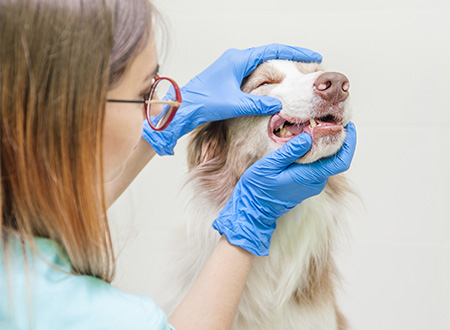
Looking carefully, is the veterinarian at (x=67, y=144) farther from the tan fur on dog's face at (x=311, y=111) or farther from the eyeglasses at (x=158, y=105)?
the tan fur on dog's face at (x=311, y=111)

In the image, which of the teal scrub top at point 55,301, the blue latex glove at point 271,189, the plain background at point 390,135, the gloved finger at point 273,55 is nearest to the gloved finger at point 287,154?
the blue latex glove at point 271,189

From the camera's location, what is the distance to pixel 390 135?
5.16 ft

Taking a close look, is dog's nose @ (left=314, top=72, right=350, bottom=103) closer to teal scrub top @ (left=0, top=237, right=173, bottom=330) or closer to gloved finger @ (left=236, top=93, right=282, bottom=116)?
gloved finger @ (left=236, top=93, right=282, bottom=116)

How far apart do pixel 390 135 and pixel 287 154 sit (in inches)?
28.2

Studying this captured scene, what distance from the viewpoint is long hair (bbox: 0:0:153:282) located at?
0.62 m

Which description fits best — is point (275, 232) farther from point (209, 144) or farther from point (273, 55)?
point (273, 55)

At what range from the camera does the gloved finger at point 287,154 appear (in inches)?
38.3

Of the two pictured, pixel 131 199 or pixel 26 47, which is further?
pixel 131 199

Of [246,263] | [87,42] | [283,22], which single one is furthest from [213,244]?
[283,22]

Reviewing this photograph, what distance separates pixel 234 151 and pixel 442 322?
0.97 metres

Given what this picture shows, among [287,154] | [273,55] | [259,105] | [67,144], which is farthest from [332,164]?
[67,144]

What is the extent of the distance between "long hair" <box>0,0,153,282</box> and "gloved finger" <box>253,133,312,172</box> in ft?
1.34

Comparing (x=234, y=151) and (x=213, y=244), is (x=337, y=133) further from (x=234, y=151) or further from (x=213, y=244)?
(x=213, y=244)

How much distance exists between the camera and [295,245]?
118 centimetres
